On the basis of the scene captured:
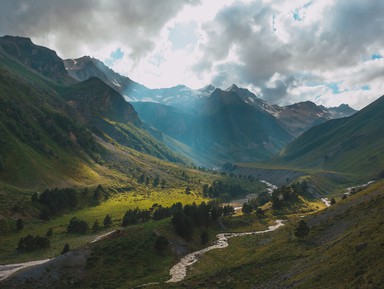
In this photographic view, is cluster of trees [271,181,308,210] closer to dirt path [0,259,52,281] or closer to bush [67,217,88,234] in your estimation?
bush [67,217,88,234]

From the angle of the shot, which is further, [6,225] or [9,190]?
[9,190]

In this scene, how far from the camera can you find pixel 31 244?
285 feet

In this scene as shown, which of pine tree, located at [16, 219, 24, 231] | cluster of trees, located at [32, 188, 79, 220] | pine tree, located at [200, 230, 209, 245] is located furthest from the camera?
cluster of trees, located at [32, 188, 79, 220]

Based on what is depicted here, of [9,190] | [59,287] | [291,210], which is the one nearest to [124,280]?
[59,287]

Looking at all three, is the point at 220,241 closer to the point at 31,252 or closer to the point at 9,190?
the point at 31,252

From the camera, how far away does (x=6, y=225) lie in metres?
108

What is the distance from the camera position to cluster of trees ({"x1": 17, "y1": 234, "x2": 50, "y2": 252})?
85.9 metres

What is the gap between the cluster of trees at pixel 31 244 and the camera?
85.9 m

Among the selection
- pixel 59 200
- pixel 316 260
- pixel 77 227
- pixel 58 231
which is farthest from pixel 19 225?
pixel 316 260

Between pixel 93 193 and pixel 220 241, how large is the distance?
115 meters

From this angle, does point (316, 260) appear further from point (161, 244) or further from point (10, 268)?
point (10, 268)

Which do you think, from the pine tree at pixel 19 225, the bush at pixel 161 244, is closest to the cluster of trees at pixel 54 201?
the pine tree at pixel 19 225

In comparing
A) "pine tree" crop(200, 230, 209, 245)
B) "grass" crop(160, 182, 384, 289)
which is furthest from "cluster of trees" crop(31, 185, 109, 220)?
"grass" crop(160, 182, 384, 289)

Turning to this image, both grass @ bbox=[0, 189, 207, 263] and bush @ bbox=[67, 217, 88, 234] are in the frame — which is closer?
grass @ bbox=[0, 189, 207, 263]
